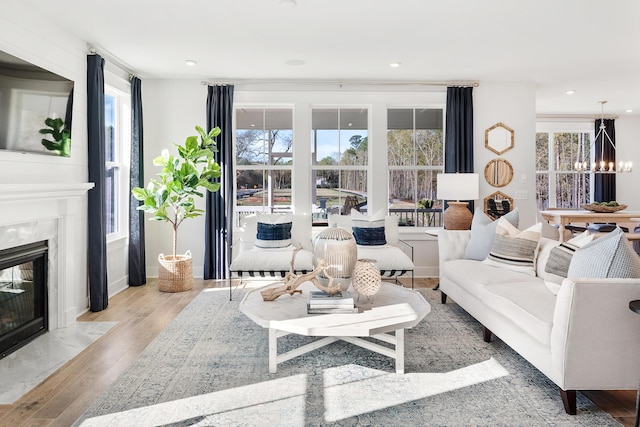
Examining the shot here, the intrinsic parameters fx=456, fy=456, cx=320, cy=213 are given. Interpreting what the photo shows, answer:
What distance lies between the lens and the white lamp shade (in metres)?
5.14

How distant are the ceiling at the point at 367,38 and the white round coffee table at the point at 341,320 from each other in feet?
7.13

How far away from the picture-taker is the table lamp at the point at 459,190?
514 centimetres

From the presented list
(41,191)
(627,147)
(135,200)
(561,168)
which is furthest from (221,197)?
(627,147)

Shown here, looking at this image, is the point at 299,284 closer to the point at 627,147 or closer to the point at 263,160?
the point at 263,160

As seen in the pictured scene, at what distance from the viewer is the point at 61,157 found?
382 centimetres

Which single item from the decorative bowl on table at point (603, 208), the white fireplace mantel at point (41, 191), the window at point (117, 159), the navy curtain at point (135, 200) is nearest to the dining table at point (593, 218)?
the decorative bowl on table at point (603, 208)

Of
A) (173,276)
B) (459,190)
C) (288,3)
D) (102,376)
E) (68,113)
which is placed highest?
(288,3)

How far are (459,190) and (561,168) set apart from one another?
4485 millimetres

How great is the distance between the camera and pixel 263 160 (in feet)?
19.7

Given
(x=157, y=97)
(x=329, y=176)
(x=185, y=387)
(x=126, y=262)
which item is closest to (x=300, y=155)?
(x=329, y=176)

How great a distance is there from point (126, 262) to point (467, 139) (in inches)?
175

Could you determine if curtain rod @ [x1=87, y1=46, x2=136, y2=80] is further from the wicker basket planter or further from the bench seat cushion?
the bench seat cushion

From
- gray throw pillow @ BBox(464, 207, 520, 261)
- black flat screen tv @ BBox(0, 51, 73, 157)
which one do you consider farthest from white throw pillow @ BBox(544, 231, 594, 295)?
black flat screen tv @ BBox(0, 51, 73, 157)

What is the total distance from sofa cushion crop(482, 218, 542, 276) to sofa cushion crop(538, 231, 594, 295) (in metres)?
0.54
